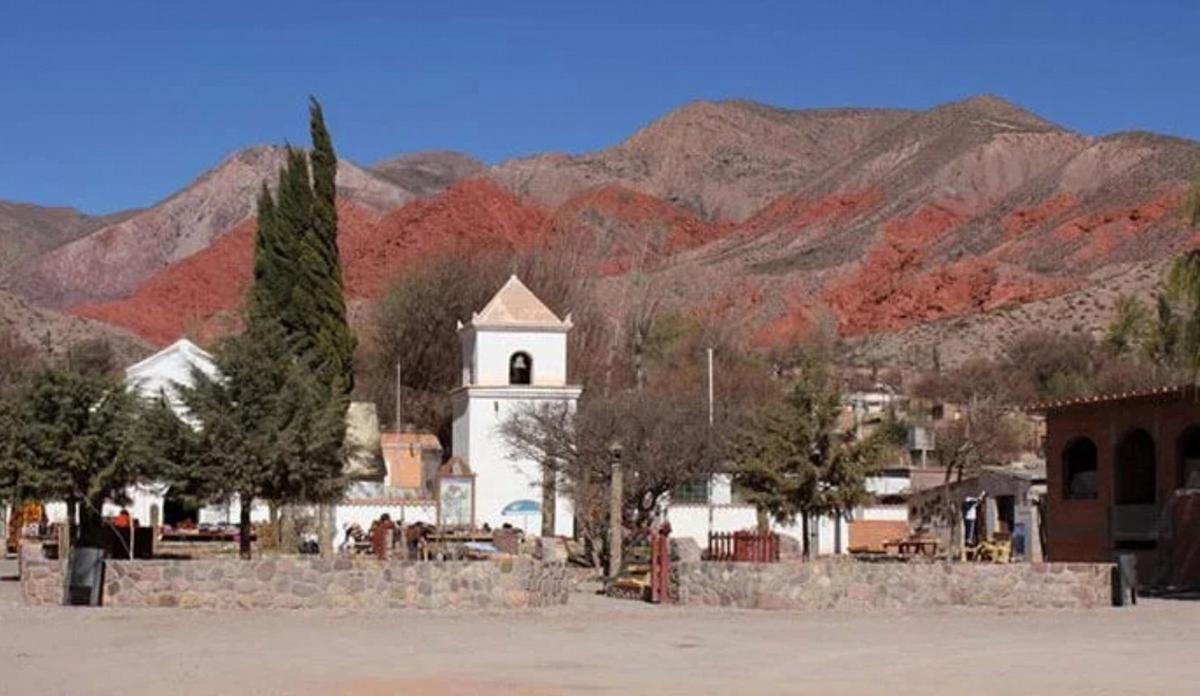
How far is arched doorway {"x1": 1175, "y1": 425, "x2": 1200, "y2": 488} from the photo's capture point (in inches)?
1528

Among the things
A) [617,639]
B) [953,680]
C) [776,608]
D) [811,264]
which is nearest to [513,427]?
[776,608]

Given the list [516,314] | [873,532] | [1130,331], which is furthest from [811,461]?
[1130,331]

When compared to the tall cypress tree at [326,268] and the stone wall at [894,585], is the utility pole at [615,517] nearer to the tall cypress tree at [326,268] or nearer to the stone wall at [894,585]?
the stone wall at [894,585]

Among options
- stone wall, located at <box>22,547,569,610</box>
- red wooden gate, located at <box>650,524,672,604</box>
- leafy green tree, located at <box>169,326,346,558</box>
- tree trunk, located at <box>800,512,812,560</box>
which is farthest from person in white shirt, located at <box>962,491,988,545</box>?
stone wall, located at <box>22,547,569,610</box>

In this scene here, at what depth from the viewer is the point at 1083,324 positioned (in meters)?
111

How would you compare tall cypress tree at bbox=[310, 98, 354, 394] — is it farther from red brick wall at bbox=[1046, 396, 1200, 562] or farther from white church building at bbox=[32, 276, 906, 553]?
red brick wall at bbox=[1046, 396, 1200, 562]

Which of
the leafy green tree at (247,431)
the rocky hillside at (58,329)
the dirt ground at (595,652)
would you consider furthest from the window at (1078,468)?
the rocky hillside at (58,329)

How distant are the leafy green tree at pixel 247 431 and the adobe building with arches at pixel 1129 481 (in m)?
17.7

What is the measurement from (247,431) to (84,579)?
5.85 metres

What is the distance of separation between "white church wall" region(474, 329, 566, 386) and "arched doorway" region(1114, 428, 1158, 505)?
20.9m

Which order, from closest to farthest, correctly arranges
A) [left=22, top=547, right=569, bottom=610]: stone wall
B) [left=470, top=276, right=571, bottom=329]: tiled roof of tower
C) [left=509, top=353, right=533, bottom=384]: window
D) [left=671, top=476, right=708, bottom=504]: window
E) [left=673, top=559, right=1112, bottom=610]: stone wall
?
[left=22, top=547, right=569, bottom=610]: stone wall → [left=673, top=559, right=1112, bottom=610]: stone wall → [left=671, top=476, right=708, bottom=504]: window → [left=470, top=276, right=571, bottom=329]: tiled roof of tower → [left=509, top=353, right=533, bottom=384]: window

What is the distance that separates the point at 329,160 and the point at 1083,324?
6650 cm

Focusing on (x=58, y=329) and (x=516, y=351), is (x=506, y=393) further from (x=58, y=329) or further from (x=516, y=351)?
(x=58, y=329)

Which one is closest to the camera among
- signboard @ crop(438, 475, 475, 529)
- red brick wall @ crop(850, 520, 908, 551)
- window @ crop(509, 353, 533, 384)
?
signboard @ crop(438, 475, 475, 529)
